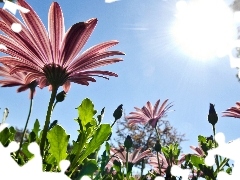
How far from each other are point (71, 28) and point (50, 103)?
252 mm

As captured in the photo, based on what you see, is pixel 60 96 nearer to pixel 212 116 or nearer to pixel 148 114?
pixel 212 116

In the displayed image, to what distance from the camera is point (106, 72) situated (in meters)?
1.09

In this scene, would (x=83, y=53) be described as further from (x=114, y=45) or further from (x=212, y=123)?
(x=212, y=123)

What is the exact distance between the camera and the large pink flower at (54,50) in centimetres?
92

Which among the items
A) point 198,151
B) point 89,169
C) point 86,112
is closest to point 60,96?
point 86,112

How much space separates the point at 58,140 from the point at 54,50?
422 millimetres

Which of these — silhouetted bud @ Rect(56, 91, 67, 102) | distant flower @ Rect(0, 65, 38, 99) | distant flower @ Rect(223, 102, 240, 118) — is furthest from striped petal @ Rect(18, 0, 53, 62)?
distant flower @ Rect(223, 102, 240, 118)

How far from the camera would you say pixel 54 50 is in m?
1.02

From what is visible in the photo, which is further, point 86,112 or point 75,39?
point 75,39

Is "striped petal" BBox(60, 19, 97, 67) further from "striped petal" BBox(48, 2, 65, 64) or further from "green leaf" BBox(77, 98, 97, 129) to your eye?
"green leaf" BBox(77, 98, 97, 129)

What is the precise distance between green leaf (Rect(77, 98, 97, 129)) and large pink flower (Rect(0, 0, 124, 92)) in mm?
174

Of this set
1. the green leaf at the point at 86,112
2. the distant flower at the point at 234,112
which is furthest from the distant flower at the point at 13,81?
the distant flower at the point at 234,112

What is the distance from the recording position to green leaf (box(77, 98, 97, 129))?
80cm

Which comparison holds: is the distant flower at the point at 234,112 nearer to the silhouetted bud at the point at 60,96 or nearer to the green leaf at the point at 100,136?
the silhouetted bud at the point at 60,96
